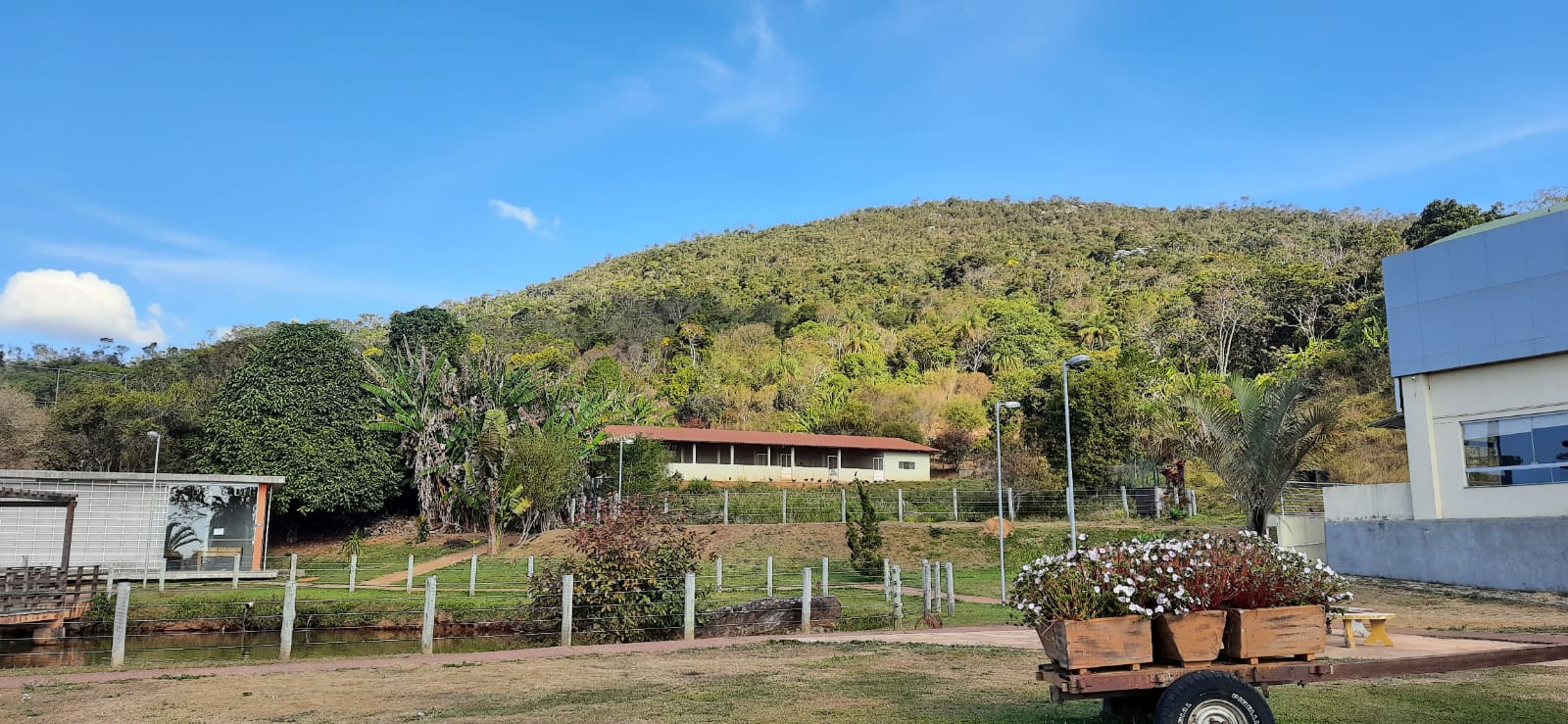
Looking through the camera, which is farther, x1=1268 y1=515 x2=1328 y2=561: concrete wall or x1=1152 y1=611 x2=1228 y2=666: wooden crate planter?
x1=1268 y1=515 x2=1328 y2=561: concrete wall

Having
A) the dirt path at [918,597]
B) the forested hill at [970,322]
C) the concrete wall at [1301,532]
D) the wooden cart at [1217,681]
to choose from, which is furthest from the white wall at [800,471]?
the wooden cart at [1217,681]

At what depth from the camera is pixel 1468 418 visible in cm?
2073

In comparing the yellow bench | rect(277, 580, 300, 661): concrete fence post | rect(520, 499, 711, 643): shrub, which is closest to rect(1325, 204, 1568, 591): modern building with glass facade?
the yellow bench

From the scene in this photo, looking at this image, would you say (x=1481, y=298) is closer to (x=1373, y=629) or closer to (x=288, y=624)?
(x=1373, y=629)

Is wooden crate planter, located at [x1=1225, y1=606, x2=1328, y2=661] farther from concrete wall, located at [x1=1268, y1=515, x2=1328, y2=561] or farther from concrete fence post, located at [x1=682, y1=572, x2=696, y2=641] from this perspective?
concrete wall, located at [x1=1268, y1=515, x2=1328, y2=561]

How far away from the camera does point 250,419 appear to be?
3950 centimetres

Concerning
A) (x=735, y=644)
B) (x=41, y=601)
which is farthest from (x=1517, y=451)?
(x=41, y=601)

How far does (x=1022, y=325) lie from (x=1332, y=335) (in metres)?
20.6

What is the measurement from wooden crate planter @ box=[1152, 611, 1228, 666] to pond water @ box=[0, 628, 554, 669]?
11.9 m

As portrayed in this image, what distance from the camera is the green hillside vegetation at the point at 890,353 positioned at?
40.1 meters

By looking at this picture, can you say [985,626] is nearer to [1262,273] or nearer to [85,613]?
[85,613]

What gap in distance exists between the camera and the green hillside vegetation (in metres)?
40.1

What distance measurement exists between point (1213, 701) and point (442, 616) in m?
16.1

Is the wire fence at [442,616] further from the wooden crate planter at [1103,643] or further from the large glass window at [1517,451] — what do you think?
the large glass window at [1517,451]
